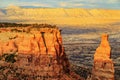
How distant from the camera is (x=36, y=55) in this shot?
2584 inches

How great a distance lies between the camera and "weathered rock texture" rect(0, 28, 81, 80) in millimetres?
65188

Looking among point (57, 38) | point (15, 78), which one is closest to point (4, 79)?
point (15, 78)

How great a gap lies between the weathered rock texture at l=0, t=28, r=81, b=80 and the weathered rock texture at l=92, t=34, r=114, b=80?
4.90 metres

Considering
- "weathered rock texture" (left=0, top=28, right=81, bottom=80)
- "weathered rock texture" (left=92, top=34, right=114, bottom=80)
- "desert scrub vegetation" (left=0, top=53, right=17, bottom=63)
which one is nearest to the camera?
"weathered rock texture" (left=0, top=28, right=81, bottom=80)

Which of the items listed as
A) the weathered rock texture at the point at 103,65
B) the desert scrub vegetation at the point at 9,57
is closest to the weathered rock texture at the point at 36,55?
the desert scrub vegetation at the point at 9,57

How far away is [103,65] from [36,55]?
11.3 m

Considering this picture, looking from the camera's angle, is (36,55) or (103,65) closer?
(36,55)

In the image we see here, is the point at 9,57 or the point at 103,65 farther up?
the point at 9,57

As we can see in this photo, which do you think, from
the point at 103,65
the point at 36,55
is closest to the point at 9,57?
the point at 36,55

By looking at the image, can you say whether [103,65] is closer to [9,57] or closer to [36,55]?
[36,55]

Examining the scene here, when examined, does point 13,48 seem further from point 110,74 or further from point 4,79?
point 110,74

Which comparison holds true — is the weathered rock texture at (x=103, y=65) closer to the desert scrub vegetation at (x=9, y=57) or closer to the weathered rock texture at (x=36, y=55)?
the weathered rock texture at (x=36, y=55)

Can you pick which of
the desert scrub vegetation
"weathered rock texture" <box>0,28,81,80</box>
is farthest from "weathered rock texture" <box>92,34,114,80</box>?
the desert scrub vegetation

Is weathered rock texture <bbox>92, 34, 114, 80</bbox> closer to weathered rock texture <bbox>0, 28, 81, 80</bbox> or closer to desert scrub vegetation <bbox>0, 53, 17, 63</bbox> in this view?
weathered rock texture <bbox>0, 28, 81, 80</bbox>
